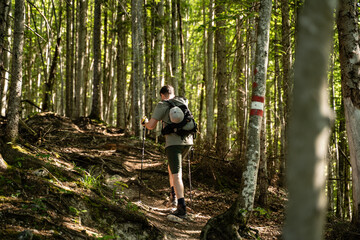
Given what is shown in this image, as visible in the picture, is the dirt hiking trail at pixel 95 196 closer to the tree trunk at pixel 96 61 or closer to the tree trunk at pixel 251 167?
the tree trunk at pixel 251 167

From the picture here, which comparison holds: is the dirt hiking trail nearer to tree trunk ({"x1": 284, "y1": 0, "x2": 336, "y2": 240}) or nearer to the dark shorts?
the dark shorts

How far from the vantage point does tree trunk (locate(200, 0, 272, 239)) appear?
408 cm

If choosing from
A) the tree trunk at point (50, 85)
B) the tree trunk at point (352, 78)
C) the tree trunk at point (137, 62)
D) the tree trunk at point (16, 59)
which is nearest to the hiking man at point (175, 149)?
the tree trunk at point (16, 59)

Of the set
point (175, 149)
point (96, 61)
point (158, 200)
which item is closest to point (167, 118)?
point (175, 149)

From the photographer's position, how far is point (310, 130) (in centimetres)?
105

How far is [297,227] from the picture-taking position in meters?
1.04

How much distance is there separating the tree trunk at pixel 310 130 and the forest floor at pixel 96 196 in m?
2.66

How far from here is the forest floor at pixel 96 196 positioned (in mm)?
3221

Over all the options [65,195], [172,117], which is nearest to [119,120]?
[172,117]

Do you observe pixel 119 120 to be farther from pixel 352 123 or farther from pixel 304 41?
pixel 304 41

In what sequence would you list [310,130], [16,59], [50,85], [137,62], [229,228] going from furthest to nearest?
[50,85] → [137,62] → [16,59] → [229,228] → [310,130]

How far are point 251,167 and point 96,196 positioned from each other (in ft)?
7.88

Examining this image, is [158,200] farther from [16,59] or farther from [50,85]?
[50,85]

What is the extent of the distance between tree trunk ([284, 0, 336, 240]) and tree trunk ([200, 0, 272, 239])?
3153 millimetres
